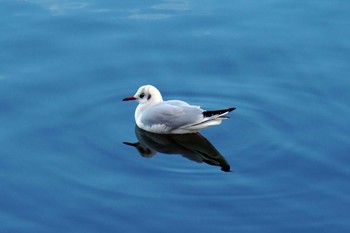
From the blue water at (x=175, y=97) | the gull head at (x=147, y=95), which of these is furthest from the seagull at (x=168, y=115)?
the blue water at (x=175, y=97)

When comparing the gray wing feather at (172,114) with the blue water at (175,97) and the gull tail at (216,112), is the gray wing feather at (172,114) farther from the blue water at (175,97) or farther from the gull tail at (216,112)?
the blue water at (175,97)

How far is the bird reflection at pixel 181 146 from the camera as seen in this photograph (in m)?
9.09

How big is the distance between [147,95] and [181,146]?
0.72 metres

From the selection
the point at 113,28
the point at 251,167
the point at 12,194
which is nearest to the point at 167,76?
the point at 113,28

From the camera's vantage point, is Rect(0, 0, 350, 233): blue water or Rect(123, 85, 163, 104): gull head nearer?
Rect(0, 0, 350, 233): blue water

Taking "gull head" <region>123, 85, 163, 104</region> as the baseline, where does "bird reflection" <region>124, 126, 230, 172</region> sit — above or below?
below

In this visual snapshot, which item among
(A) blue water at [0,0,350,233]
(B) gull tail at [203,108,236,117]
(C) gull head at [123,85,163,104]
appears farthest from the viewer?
(C) gull head at [123,85,163,104]

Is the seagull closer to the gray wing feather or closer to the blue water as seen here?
the gray wing feather

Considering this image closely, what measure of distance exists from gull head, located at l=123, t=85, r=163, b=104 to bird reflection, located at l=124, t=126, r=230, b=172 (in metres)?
0.32

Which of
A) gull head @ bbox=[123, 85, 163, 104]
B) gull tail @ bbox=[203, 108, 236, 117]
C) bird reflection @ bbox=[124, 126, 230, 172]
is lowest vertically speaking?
bird reflection @ bbox=[124, 126, 230, 172]

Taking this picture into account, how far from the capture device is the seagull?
9531 mm

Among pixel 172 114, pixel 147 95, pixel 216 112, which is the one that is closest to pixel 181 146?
pixel 172 114

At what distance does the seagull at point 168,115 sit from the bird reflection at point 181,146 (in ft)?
0.20

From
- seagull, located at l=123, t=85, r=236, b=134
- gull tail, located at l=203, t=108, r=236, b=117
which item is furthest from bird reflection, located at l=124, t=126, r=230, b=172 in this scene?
gull tail, located at l=203, t=108, r=236, b=117
